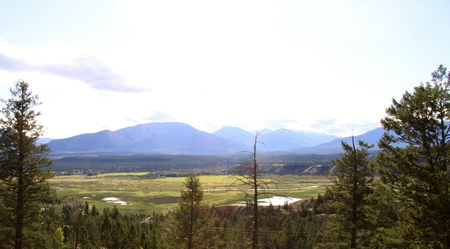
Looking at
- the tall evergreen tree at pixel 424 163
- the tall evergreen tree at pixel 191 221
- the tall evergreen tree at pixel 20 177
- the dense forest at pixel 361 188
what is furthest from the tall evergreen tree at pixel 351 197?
the tall evergreen tree at pixel 20 177

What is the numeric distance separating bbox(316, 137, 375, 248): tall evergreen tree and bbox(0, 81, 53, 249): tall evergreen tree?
1739cm

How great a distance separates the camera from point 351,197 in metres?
18.6

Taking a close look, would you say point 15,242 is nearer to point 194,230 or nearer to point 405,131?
point 194,230

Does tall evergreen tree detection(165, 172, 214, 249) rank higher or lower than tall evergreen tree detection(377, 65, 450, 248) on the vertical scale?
lower

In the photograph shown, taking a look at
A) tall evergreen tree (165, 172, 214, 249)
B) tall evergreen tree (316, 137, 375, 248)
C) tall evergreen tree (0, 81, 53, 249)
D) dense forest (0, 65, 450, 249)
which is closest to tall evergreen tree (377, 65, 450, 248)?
dense forest (0, 65, 450, 249)

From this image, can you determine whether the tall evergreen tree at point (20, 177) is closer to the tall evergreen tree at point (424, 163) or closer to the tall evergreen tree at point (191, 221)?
the tall evergreen tree at point (191, 221)

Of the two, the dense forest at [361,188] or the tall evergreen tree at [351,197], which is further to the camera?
the tall evergreen tree at [351,197]

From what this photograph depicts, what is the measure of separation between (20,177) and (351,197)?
19428mm

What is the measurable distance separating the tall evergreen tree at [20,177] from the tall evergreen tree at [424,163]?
18.4 metres

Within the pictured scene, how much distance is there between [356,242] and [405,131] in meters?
8.28

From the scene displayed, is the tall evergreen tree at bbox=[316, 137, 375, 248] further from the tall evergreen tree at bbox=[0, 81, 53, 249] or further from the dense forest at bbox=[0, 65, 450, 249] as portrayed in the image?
the tall evergreen tree at bbox=[0, 81, 53, 249]

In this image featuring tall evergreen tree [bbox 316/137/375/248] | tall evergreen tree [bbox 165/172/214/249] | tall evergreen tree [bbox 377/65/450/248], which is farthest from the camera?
tall evergreen tree [bbox 165/172/214/249]

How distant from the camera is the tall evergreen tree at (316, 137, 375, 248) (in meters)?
18.0

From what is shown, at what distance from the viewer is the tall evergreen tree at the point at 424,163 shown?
40.1 ft
